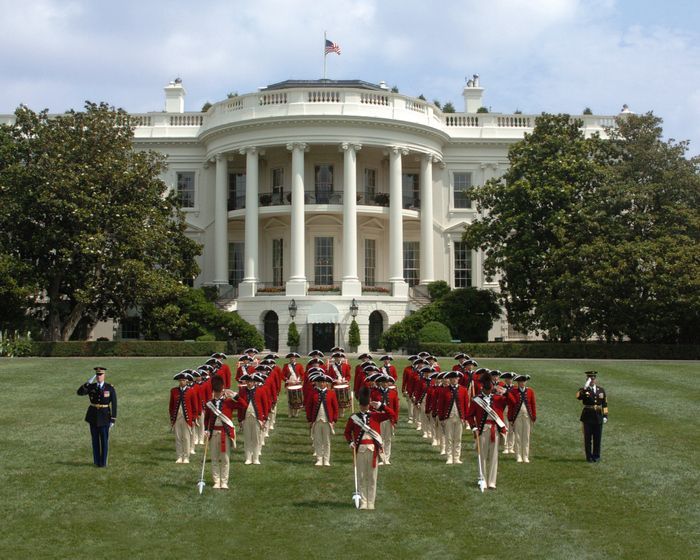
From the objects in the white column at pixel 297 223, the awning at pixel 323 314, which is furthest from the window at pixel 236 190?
the awning at pixel 323 314

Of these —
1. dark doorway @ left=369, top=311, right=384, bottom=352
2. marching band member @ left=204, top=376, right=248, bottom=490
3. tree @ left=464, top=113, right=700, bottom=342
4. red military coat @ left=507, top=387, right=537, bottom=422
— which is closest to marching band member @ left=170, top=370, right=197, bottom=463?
marching band member @ left=204, top=376, right=248, bottom=490

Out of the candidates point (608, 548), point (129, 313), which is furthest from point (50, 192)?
point (608, 548)

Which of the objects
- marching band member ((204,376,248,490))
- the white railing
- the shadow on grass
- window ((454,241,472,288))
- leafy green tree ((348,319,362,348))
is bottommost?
the shadow on grass

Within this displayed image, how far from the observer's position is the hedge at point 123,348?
3688 centimetres

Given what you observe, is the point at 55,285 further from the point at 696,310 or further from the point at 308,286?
the point at 696,310

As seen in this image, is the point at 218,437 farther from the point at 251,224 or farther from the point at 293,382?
the point at 251,224

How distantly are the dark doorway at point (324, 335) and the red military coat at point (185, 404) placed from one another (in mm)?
27865

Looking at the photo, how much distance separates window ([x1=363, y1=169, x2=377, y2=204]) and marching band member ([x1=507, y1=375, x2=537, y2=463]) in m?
32.5

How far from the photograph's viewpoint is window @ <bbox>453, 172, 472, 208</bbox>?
51094 mm

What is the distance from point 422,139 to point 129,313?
699 inches

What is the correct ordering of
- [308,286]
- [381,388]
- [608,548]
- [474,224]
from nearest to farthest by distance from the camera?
[608,548]
[381,388]
[474,224]
[308,286]

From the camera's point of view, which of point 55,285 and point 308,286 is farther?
point 308,286

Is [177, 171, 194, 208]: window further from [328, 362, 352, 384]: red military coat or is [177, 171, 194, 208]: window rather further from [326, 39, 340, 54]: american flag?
[328, 362, 352, 384]: red military coat

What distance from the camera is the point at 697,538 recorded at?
446 inches
